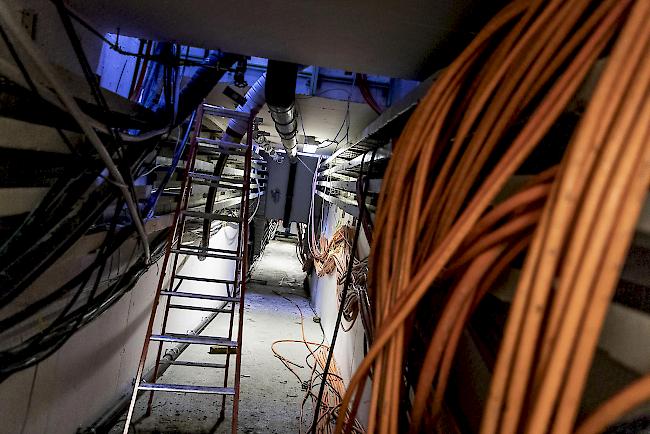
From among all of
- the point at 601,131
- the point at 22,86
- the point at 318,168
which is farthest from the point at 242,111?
the point at 318,168

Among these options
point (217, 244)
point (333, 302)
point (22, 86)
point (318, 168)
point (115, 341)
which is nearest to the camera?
point (22, 86)

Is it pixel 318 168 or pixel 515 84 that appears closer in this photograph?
pixel 515 84

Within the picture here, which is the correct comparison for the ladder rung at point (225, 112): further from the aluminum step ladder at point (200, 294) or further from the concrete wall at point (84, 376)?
the concrete wall at point (84, 376)

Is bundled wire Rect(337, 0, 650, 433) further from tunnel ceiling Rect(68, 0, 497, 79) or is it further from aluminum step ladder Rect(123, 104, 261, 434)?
aluminum step ladder Rect(123, 104, 261, 434)

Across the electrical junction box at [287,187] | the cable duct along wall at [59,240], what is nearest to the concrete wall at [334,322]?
the electrical junction box at [287,187]

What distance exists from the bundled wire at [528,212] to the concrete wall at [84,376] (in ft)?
5.22

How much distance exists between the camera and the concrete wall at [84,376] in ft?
5.40

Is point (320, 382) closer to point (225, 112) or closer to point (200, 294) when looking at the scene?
point (200, 294)

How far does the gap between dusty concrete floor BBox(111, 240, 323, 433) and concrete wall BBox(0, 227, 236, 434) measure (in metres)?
0.26

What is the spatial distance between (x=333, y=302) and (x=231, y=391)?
2186mm

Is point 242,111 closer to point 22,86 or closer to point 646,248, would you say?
point 22,86

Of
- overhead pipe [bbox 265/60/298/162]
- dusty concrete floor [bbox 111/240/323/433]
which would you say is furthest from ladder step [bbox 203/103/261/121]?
dusty concrete floor [bbox 111/240/323/433]

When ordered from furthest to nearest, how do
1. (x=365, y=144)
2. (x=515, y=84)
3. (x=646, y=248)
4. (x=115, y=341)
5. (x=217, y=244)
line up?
(x=217, y=244)
(x=115, y=341)
(x=365, y=144)
(x=515, y=84)
(x=646, y=248)

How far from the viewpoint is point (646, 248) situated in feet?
1.97
